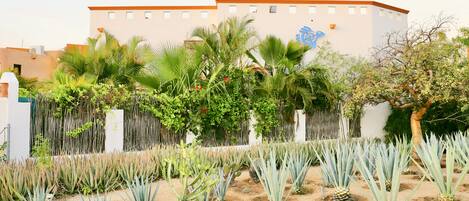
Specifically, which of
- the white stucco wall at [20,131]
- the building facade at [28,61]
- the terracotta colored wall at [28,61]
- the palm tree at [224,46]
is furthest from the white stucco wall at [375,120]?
the building facade at [28,61]

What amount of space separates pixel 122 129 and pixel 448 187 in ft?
23.1

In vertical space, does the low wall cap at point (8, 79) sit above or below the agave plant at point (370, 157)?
above

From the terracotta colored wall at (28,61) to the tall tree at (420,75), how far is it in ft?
65.5

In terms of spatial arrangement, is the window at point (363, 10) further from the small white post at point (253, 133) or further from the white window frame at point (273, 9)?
the small white post at point (253, 133)

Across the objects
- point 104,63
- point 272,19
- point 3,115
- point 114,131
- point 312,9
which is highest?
point 312,9

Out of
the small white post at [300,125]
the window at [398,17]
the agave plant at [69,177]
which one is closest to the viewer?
the agave plant at [69,177]

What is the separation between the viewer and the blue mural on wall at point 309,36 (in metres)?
15.4

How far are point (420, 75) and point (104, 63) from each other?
7.78 meters

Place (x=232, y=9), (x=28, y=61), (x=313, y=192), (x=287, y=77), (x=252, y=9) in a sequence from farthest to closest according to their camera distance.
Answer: (x=28, y=61) < (x=252, y=9) < (x=232, y=9) < (x=287, y=77) < (x=313, y=192)

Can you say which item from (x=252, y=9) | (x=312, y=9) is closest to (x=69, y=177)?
(x=252, y=9)

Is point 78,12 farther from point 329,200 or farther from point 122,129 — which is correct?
point 329,200

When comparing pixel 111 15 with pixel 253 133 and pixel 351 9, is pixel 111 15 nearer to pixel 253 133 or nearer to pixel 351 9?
pixel 253 133

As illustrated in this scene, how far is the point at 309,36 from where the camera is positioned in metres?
15.5

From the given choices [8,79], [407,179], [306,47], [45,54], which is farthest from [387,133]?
[45,54]
